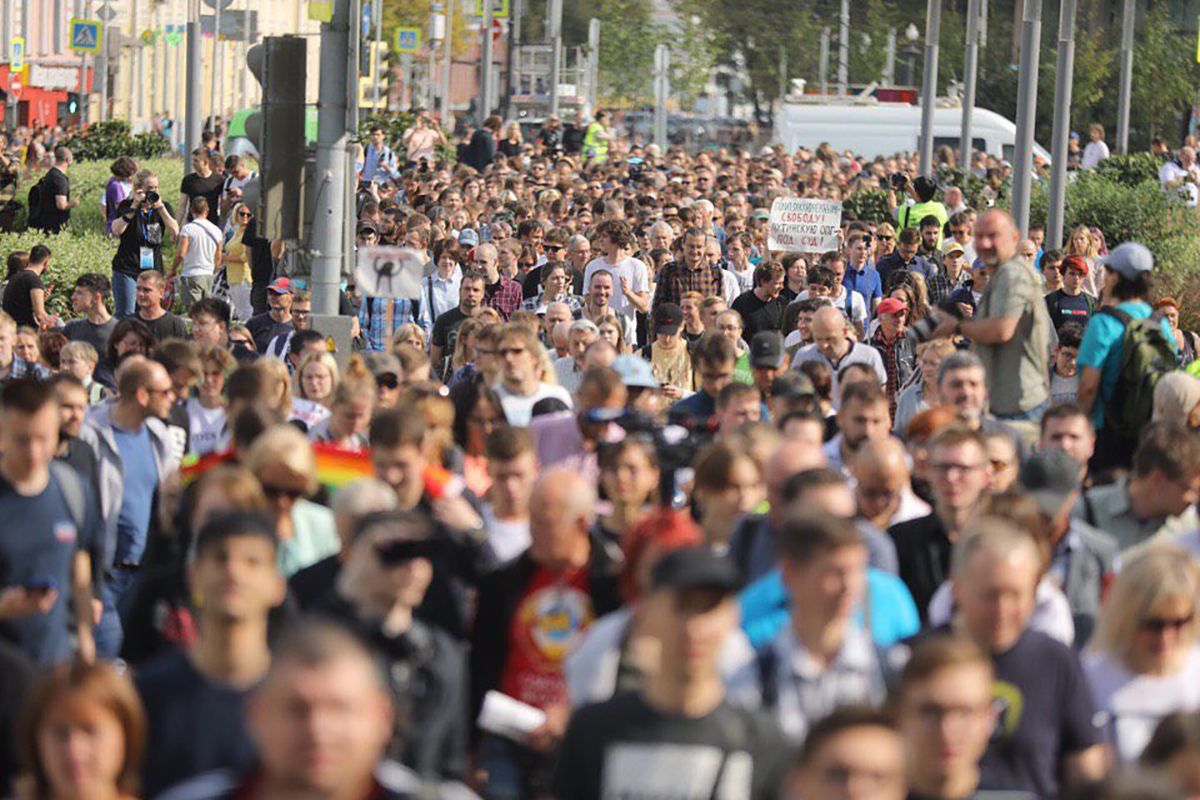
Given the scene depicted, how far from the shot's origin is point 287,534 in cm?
817

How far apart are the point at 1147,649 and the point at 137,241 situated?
17.7 metres

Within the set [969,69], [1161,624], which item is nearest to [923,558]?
[1161,624]

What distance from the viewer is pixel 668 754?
5488 mm

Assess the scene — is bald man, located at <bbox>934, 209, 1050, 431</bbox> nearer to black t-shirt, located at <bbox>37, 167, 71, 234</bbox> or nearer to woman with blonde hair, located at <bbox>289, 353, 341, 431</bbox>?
woman with blonde hair, located at <bbox>289, 353, 341, 431</bbox>

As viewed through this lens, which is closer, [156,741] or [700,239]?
[156,741]

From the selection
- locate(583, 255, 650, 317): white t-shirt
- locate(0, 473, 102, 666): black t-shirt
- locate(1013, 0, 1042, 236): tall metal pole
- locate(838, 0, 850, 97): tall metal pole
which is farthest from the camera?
locate(838, 0, 850, 97): tall metal pole

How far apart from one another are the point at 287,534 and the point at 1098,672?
2733 mm

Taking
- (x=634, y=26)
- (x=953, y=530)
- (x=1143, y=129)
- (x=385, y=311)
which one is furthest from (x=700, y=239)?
(x=634, y=26)

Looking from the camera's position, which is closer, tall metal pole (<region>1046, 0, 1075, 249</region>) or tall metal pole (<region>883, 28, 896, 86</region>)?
tall metal pole (<region>1046, 0, 1075, 249</region>)

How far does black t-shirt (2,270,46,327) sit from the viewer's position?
18875 mm

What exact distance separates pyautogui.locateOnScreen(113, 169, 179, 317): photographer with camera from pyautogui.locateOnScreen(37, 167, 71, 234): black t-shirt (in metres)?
5.00

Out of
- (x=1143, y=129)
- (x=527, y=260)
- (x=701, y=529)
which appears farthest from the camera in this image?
(x=1143, y=129)

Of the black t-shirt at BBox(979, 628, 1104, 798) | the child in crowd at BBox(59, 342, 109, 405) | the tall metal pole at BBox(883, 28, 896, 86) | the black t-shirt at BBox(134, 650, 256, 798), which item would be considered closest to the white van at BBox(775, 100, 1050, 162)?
the tall metal pole at BBox(883, 28, 896, 86)

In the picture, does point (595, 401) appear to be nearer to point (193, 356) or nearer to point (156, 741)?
point (193, 356)
